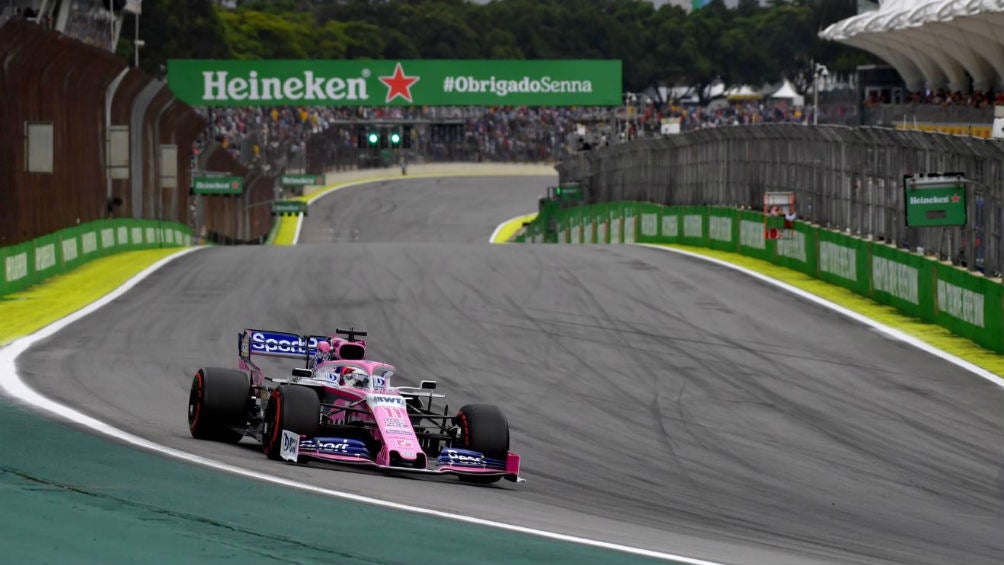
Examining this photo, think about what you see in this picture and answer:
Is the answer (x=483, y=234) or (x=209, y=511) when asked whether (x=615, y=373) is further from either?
(x=483, y=234)

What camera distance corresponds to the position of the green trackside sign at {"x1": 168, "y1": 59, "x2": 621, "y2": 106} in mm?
70625

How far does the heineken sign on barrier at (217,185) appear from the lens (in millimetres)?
44125

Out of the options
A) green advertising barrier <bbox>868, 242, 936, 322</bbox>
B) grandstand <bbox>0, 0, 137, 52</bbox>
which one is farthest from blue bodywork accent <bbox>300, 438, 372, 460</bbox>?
grandstand <bbox>0, 0, 137, 52</bbox>

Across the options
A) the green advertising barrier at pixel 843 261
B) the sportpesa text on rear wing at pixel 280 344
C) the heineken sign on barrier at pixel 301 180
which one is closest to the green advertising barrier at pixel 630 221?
the green advertising barrier at pixel 843 261

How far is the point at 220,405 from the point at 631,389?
16.4 feet

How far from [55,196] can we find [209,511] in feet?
62.6

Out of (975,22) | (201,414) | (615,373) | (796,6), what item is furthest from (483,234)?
(796,6)

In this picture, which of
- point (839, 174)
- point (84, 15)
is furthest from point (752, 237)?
point (84, 15)

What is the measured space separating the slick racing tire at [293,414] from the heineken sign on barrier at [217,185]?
34.2 meters

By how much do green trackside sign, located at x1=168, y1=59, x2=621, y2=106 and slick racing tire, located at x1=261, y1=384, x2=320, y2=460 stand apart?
2399 inches

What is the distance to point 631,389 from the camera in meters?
15.0

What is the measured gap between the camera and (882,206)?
22578 millimetres

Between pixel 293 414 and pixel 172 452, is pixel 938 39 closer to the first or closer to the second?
pixel 293 414

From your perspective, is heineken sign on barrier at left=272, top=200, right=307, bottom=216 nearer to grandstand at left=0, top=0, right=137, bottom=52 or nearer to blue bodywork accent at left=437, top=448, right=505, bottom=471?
grandstand at left=0, top=0, right=137, bottom=52
